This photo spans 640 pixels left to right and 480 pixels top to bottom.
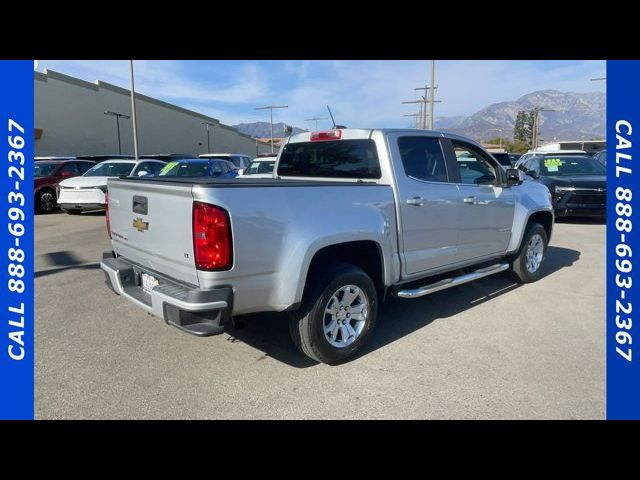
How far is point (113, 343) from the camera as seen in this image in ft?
13.0

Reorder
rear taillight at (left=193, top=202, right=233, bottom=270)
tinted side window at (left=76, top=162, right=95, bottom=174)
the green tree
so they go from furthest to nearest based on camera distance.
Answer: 1. the green tree
2. tinted side window at (left=76, top=162, right=95, bottom=174)
3. rear taillight at (left=193, top=202, right=233, bottom=270)

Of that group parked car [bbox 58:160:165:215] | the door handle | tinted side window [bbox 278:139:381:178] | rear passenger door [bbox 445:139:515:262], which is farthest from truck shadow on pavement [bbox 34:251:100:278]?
rear passenger door [bbox 445:139:515:262]

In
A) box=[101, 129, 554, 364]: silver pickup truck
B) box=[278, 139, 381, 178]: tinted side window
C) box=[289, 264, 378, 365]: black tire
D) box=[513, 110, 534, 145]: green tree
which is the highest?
box=[513, 110, 534, 145]: green tree

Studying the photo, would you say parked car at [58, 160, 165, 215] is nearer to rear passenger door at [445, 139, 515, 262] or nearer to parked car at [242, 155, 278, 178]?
parked car at [242, 155, 278, 178]

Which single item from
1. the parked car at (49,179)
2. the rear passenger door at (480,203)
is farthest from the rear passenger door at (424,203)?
the parked car at (49,179)

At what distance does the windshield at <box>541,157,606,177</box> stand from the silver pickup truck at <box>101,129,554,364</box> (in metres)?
7.64

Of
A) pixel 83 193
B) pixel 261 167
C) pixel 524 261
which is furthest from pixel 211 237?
pixel 261 167

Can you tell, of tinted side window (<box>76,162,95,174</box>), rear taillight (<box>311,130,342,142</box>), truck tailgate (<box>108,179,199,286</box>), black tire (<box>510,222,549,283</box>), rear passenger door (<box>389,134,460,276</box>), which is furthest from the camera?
tinted side window (<box>76,162,95,174</box>)

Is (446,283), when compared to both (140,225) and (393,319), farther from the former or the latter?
(140,225)

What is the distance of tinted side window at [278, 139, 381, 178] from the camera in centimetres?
415

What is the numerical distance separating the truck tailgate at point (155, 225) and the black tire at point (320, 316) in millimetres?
892

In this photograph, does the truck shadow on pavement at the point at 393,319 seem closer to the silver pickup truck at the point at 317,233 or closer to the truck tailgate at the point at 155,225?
the silver pickup truck at the point at 317,233

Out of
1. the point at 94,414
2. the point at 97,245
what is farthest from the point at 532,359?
the point at 97,245

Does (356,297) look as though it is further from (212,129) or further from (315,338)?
(212,129)
